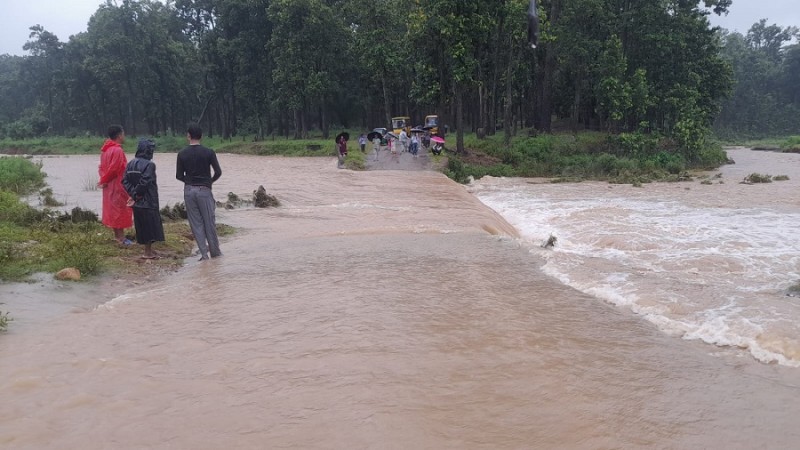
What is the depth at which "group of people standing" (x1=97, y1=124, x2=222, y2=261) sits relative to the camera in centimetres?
802

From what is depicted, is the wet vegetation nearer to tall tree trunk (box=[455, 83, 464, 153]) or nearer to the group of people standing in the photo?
the group of people standing

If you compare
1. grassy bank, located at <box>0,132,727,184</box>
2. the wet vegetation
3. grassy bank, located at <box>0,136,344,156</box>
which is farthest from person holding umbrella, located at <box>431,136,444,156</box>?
the wet vegetation

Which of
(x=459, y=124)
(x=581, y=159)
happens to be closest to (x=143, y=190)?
(x=459, y=124)

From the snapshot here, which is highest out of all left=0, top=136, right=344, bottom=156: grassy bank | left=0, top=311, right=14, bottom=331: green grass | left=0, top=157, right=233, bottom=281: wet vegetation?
left=0, top=136, right=344, bottom=156: grassy bank

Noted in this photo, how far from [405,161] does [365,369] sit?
78.5 feet

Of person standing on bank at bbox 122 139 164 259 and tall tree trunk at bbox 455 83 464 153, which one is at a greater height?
tall tree trunk at bbox 455 83 464 153

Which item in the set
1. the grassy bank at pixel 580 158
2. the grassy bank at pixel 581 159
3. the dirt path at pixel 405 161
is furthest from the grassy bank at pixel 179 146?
the grassy bank at pixel 581 159

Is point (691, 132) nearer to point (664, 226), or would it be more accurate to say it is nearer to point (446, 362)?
point (664, 226)

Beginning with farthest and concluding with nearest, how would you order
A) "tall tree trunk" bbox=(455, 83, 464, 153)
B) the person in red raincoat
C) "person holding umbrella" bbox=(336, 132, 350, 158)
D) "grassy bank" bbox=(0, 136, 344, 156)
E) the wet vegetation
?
"grassy bank" bbox=(0, 136, 344, 156), "tall tree trunk" bbox=(455, 83, 464, 153), "person holding umbrella" bbox=(336, 132, 350, 158), the person in red raincoat, the wet vegetation

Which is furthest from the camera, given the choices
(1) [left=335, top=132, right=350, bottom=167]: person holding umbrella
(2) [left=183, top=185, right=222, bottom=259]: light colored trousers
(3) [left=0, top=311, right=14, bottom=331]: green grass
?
(1) [left=335, top=132, right=350, bottom=167]: person holding umbrella

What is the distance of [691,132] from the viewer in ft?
113

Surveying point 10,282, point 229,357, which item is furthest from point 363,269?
point 10,282

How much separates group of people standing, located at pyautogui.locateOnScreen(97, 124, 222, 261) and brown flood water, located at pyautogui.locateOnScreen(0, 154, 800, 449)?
0.77 m

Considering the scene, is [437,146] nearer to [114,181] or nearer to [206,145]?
[114,181]
